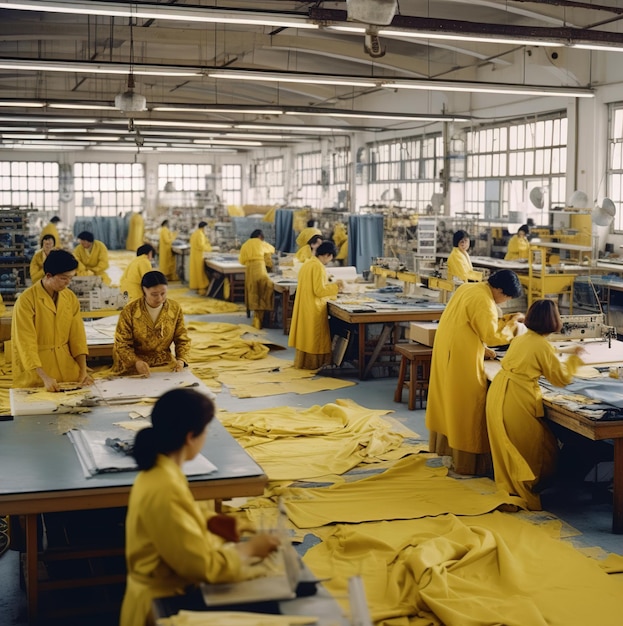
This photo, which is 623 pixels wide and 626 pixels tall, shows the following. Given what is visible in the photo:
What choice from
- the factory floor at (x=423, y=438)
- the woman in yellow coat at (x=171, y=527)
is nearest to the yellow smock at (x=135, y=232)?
the factory floor at (x=423, y=438)

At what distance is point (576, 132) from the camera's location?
14.0m

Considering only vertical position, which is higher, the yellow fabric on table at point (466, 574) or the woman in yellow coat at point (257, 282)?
the woman in yellow coat at point (257, 282)

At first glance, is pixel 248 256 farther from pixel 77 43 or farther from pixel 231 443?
pixel 231 443

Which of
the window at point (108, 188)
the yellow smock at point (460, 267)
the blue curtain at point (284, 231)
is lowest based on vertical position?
the yellow smock at point (460, 267)

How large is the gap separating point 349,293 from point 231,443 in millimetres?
6511

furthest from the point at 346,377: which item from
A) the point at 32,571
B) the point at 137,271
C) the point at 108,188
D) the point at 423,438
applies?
the point at 108,188

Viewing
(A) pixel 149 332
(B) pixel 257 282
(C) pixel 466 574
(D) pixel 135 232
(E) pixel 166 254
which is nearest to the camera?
(C) pixel 466 574

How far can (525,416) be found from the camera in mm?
5602

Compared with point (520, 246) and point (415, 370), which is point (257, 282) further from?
point (415, 370)

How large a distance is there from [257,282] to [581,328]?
6634mm

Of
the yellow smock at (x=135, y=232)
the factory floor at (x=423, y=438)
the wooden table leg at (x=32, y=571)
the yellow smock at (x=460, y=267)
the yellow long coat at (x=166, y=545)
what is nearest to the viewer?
the yellow long coat at (x=166, y=545)

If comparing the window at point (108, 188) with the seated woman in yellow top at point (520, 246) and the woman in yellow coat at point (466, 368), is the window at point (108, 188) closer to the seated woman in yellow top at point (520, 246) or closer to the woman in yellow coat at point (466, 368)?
the seated woman in yellow top at point (520, 246)

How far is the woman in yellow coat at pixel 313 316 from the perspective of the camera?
969 centimetres

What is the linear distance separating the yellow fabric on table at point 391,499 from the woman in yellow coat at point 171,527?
2.61 metres
